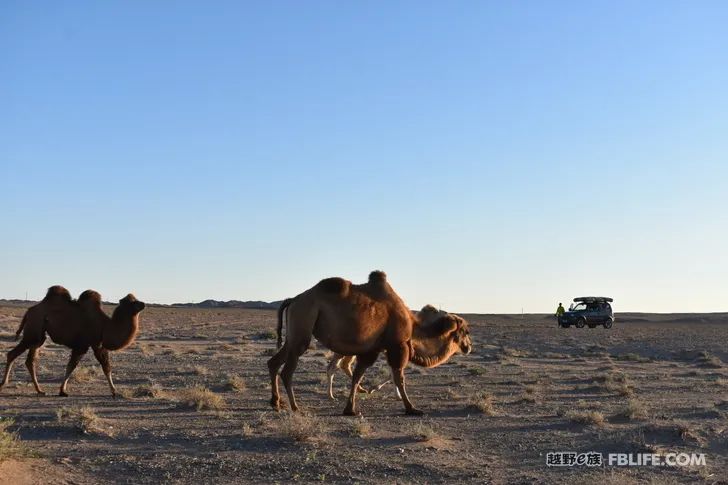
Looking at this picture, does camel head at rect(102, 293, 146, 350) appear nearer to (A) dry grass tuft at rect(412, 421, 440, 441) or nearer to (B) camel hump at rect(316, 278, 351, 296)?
(B) camel hump at rect(316, 278, 351, 296)

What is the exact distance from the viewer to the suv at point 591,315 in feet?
174

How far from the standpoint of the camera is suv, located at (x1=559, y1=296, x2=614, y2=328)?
174 feet

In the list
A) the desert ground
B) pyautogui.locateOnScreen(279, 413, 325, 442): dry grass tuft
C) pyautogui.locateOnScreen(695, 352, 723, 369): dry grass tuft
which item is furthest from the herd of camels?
pyautogui.locateOnScreen(695, 352, 723, 369): dry grass tuft

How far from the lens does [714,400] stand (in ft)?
49.4

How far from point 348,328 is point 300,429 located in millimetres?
2722

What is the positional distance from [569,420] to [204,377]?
8.87 m

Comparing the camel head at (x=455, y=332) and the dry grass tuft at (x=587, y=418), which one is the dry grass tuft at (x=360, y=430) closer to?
the dry grass tuft at (x=587, y=418)

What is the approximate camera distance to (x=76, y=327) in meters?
14.4

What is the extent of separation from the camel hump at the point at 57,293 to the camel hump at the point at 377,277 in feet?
18.8

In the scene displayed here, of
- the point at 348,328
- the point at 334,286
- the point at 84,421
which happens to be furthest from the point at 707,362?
the point at 84,421

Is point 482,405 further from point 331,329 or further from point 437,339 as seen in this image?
point 331,329

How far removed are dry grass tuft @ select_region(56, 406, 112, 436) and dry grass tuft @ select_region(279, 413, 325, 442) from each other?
2.20 meters

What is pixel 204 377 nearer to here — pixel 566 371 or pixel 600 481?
pixel 566 371

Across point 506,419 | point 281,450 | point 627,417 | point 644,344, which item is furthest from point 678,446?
point 644,344
